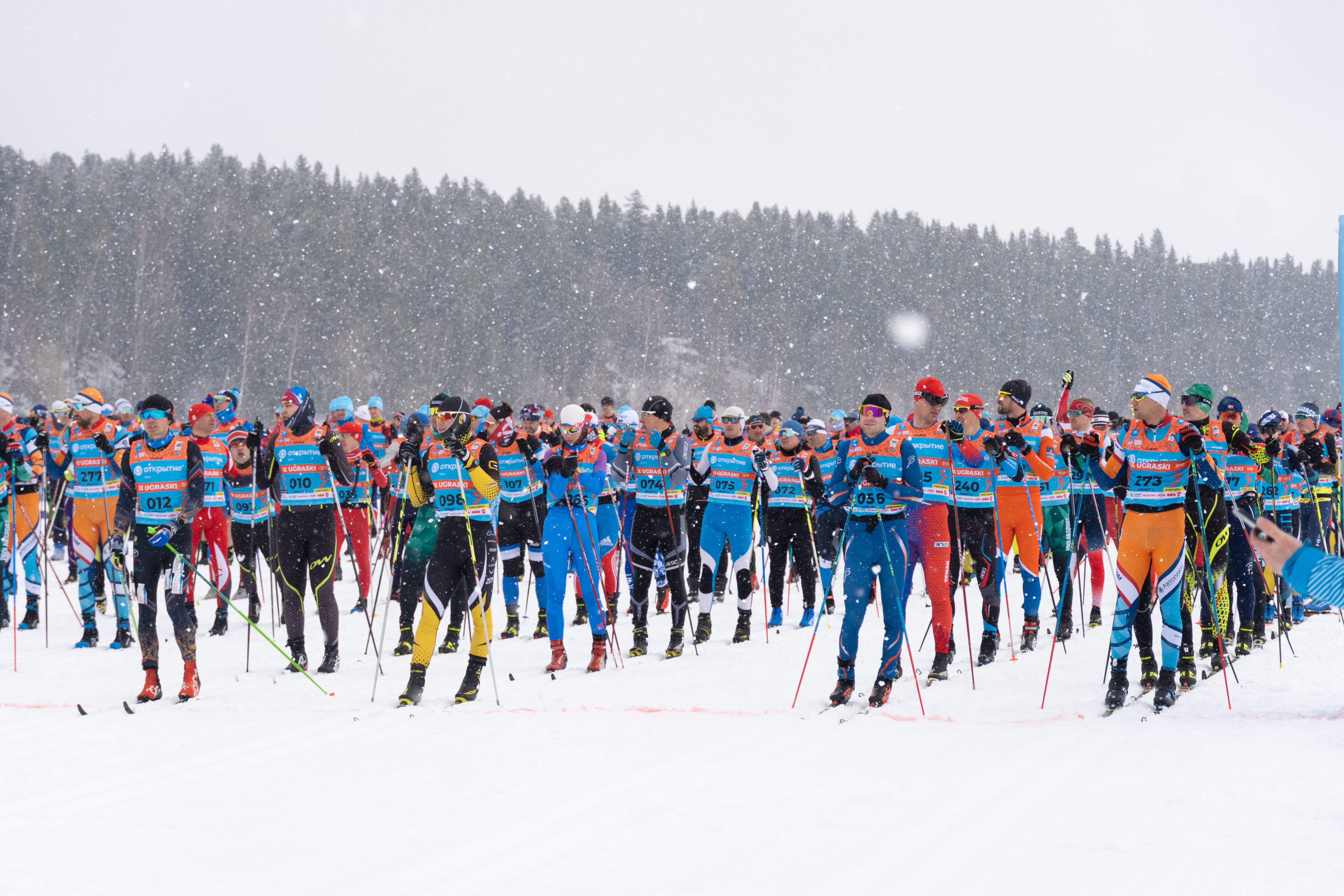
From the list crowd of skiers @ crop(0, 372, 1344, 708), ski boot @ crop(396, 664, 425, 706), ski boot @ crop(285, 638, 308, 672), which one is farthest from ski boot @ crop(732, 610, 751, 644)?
ski boot @ crop(285, 638, 308, 672)

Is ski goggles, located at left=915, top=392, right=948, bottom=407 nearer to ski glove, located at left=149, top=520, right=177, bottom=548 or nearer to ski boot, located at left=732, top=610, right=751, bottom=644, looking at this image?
ski boot, located at left=732, top=610, right=751, bottom=644

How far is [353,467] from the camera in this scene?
37.9 feet

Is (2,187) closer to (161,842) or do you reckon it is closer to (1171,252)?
(161,842)

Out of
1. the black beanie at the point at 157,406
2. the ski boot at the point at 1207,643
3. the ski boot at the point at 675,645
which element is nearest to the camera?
the black beanie at the point at 157,406

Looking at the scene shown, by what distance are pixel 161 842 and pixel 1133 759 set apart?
472cm

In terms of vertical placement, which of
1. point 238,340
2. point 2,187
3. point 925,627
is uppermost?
point 2,187

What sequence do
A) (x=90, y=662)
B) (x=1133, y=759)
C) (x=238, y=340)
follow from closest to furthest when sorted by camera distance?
(x=1133, y=759), (x=90, y=662), (x=238, y=340)

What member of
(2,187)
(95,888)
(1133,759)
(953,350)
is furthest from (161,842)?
(953,350)

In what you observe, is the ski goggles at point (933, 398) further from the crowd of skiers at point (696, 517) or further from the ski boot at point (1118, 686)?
the ski boot at point (1118, 686)

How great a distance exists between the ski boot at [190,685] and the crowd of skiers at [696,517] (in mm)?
23

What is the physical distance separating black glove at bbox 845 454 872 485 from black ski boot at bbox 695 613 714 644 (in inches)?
123

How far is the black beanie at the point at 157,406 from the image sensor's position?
25.0 feet

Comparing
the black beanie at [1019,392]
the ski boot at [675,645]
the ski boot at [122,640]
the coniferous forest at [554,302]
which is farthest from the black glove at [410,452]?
the coniferous forest at [554,302]

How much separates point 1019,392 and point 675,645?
3.73m
